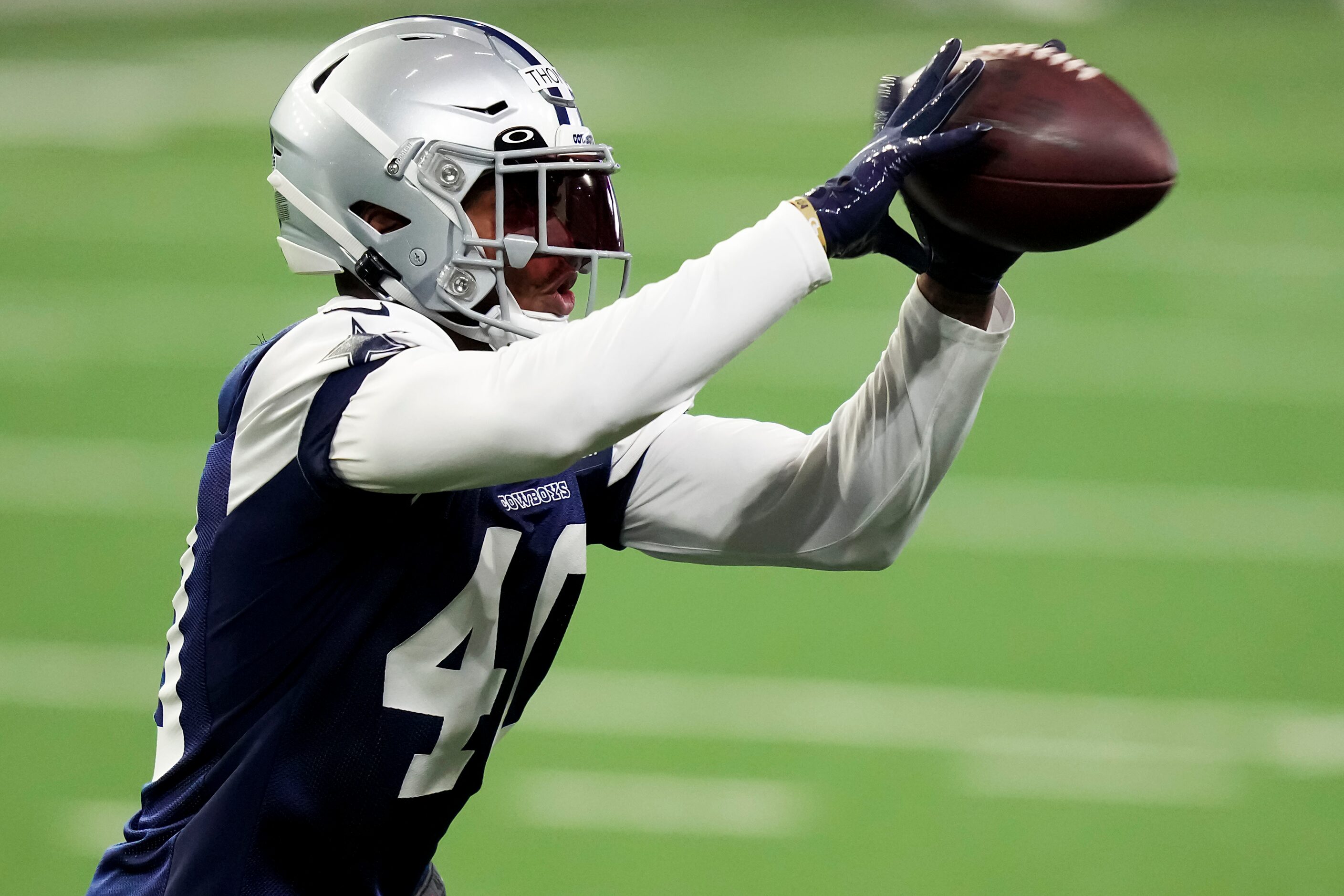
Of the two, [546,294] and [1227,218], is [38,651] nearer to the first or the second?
[546,294]

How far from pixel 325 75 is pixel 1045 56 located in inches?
33.2

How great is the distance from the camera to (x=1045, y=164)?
5.87 ft

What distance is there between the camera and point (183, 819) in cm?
184

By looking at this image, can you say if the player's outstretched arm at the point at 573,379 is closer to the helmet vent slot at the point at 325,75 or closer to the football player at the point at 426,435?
the football player at the point at 426,435

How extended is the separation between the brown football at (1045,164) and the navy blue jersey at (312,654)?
2.03 ft

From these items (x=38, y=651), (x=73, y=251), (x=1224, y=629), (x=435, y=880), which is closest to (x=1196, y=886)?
(x=1224, y=629)

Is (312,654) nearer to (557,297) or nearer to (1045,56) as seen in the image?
(557,297)

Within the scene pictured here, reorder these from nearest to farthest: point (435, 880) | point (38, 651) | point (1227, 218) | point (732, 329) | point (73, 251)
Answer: point (732, 329) < point (435, 880) < point (38, 651) < point (73, 251) < point (1227, 218)

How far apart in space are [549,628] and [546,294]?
40cm

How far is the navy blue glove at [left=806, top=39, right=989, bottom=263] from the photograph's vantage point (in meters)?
1.67

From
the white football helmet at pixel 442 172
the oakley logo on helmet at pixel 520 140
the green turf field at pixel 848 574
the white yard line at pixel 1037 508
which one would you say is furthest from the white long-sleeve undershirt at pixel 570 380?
the white yard line at pixel 1037 508

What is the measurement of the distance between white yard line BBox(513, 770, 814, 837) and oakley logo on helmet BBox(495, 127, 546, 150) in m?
1.87

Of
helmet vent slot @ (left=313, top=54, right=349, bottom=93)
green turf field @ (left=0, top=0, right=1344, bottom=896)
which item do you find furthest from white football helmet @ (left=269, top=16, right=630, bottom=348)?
green turf field @ (left=0, top=0, right=1344, bottom=896)

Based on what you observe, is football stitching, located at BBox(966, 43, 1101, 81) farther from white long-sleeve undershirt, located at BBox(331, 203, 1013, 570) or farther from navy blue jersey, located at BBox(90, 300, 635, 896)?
navy blue jersey, located at BBox(90, 300, 635, 896)
